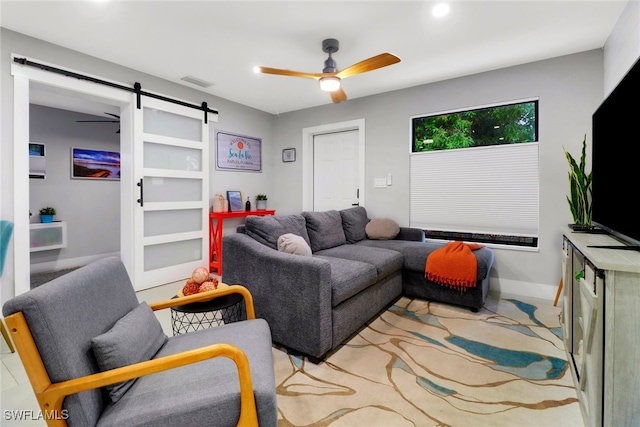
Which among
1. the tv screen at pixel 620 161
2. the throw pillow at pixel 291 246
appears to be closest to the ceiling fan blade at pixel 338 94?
the throw pillow at pixel 291 246

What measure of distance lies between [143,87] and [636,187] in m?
4.29

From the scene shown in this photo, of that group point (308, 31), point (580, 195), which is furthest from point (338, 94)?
point (580, 195)

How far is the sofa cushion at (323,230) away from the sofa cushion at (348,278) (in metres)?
0.64

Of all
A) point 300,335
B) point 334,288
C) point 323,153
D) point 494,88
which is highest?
point 494,88

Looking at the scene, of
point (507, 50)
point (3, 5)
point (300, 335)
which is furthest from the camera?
point (507, 50)

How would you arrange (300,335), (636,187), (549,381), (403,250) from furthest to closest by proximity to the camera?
(403,250) → (300,335) → (549,381) → (636,187)

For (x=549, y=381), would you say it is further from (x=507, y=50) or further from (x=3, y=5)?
(x=3, y=5)

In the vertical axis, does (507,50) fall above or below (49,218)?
above

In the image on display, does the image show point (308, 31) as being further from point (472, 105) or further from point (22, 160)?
point (22, 160)

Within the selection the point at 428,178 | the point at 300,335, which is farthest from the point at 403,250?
the point at 300,335

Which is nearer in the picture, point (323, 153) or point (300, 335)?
point (300, 335)

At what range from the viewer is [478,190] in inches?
141

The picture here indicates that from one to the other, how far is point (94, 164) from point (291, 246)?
14.7 ft

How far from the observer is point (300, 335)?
208cm
